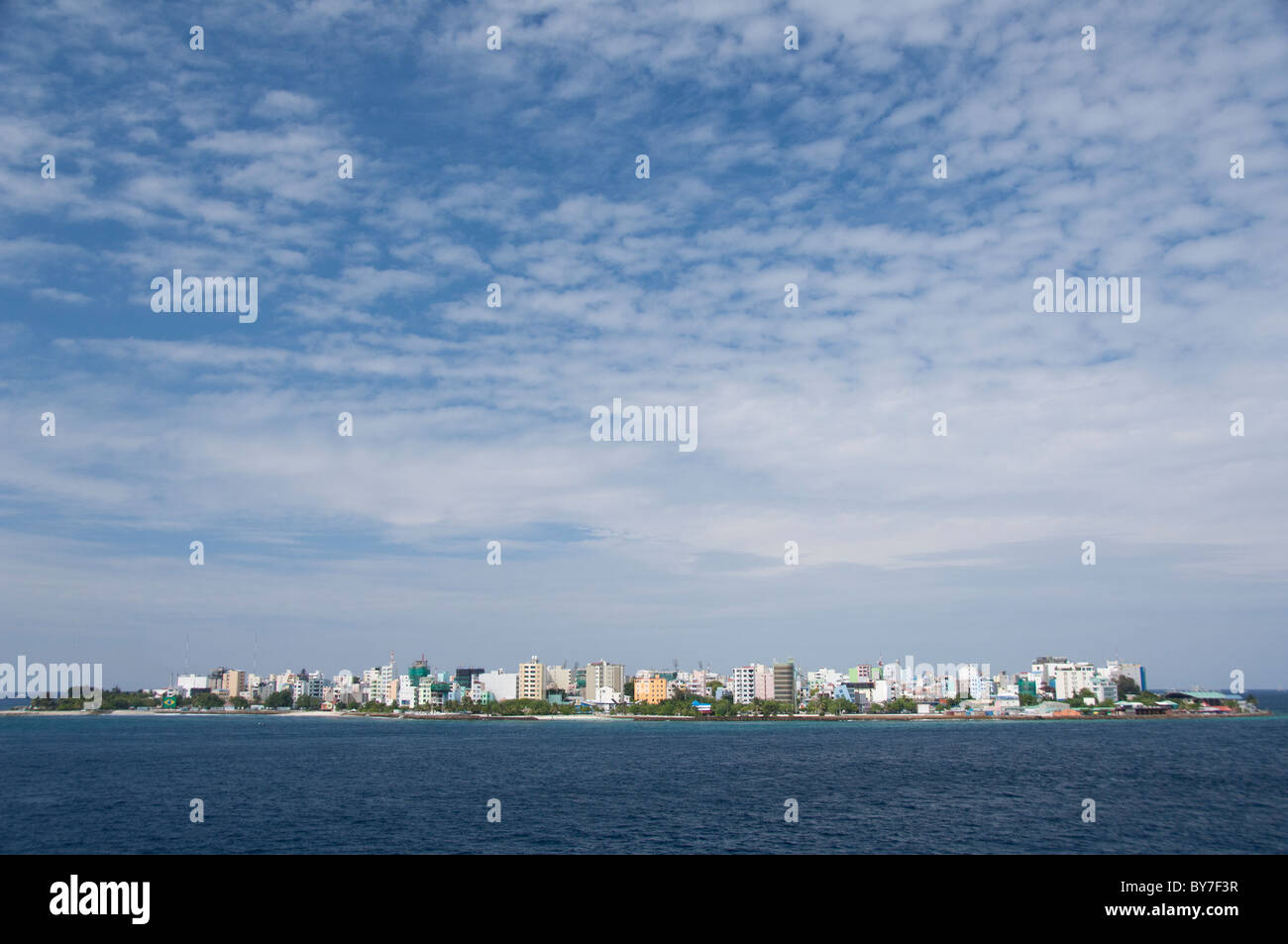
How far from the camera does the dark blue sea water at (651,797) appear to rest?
3850 cm

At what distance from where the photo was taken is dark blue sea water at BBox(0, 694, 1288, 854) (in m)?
38.5

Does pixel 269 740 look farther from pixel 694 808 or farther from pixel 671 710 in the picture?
pixel 671 710

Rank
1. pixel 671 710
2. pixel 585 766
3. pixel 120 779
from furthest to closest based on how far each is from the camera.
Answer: pixel 671 710
pixel 585 766
pixel 120 779

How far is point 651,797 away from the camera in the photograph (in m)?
52.7

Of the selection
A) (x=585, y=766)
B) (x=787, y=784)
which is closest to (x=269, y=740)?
(x=585, y=766)
